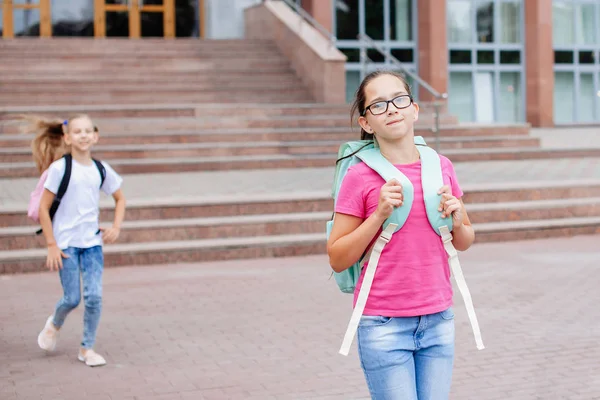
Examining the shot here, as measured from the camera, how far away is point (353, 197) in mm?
3301

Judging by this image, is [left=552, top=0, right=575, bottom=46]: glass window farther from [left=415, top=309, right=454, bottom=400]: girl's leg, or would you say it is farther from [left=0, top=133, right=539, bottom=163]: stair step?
[left=415, top=309, right=454, bottom=400]: girl's leg

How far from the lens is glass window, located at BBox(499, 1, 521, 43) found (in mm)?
29500

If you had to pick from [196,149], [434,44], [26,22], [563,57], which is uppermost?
[26,22]

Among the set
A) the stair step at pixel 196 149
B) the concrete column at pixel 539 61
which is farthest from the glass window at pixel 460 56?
the stair step at pixel 196 149

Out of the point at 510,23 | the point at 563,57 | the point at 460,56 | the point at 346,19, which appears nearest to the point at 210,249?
the point at 346,19

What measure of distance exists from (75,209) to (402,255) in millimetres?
3668

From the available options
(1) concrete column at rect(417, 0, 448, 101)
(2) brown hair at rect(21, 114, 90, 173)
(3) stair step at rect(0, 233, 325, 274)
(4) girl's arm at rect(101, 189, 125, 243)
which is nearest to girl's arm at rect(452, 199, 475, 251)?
(4) girl's arm at rect(101, 189, 125, 243)

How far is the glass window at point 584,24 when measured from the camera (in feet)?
102

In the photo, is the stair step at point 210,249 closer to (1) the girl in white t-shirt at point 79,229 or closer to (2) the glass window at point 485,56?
(1) the girl in white t-shirt at point 79,229

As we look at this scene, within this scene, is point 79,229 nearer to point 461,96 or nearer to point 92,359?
point 92,359

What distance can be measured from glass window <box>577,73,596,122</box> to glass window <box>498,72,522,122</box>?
2513 mm

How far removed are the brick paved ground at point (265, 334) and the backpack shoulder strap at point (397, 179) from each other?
2.64 meters

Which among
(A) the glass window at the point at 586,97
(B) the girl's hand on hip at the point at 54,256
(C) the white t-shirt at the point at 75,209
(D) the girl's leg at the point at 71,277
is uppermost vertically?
(A) the glass window at the point at 586,97

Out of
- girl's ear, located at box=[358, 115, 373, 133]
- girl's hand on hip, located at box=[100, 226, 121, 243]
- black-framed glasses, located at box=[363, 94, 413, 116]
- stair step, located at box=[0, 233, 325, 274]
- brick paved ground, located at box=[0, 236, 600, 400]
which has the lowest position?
brick paved ground, located at box=[0, 236, 600, 400]
